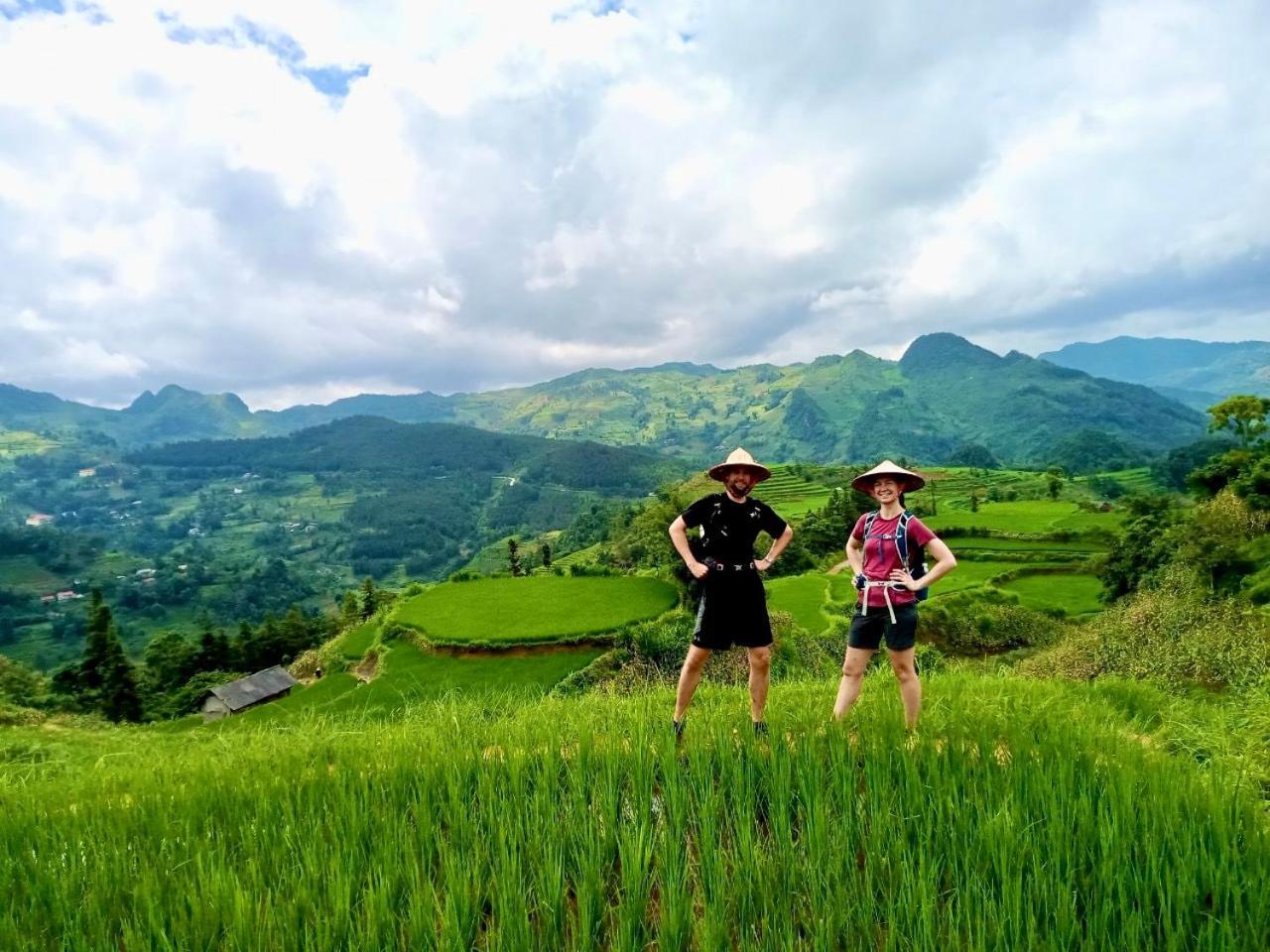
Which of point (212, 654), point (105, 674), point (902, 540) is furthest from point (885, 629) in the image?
point (212, 654)

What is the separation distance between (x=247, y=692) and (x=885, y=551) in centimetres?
4067

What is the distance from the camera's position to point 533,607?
35094 millimetres

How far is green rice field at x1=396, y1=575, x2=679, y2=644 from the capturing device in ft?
101

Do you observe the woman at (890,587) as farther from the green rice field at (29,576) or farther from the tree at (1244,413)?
the green rice field at (29,576)

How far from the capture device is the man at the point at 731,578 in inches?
207

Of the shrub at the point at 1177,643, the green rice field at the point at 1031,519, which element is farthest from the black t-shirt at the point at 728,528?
the green rice field at the point at 1031,519

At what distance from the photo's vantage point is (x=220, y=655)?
159 ft

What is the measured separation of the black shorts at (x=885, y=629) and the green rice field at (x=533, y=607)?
84.5 feet

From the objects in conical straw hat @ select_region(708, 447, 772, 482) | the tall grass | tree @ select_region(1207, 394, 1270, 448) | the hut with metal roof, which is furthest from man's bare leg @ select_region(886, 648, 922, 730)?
tree @ select_region(1207, 394, 1270, 448)

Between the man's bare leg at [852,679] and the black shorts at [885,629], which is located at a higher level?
the black shorts at [885,629]

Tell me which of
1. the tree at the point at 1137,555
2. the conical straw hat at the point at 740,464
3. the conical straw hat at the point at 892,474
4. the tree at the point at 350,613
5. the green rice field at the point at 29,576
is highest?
the conical straw hat at the point at 740,464

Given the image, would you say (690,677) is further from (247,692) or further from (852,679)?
(247,692)

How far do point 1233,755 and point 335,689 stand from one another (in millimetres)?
31380

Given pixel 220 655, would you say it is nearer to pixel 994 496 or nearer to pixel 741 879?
pixel 741 879
